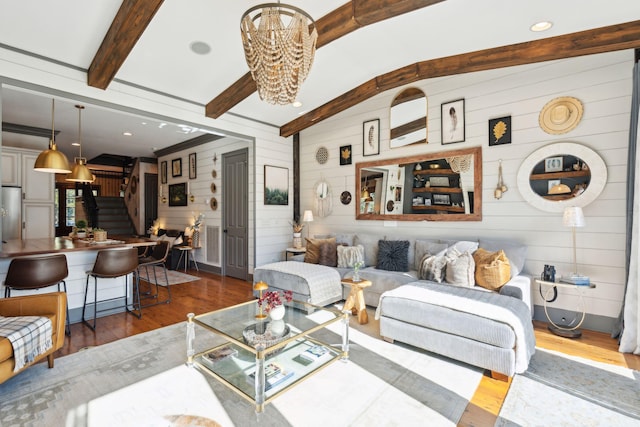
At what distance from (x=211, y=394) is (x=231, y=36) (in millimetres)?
3304

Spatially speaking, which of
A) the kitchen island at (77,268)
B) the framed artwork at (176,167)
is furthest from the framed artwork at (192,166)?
the kitchen island at (77,268)

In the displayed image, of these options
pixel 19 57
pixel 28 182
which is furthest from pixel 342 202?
pixel 28 182

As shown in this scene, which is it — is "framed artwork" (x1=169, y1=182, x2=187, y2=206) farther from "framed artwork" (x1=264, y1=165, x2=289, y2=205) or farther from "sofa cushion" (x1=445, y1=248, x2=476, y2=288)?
"sofa cushion" (x1=445, y1=248, x2=476, y2=288)

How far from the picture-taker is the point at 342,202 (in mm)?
5500

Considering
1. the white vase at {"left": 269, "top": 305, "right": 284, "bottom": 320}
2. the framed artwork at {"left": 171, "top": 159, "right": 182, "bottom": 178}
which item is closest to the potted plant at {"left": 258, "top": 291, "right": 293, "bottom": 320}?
the white vase at {"left": 269, "top": 305, "right": 284, "bottom": 320}

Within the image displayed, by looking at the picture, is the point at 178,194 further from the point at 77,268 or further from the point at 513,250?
the point at 513,250

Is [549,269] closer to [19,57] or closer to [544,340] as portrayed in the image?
[544,340]

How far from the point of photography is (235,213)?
6.20 meters

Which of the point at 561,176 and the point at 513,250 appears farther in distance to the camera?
the point at 513,250

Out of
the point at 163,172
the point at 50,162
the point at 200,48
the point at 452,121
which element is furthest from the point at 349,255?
the point at 163,172

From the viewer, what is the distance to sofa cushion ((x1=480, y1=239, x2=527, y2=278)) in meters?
3.46

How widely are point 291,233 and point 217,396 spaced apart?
4.16 metres

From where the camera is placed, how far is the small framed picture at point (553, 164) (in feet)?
11.3

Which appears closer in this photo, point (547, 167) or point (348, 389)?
point (348, 389)
